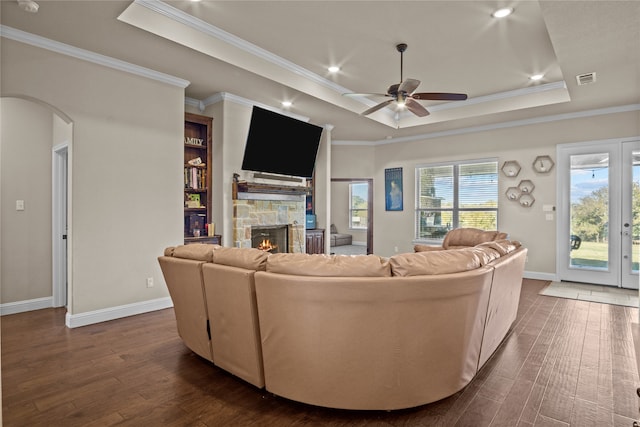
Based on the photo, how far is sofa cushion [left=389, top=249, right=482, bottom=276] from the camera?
6.48 feet

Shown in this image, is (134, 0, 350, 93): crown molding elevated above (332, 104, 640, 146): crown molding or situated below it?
above

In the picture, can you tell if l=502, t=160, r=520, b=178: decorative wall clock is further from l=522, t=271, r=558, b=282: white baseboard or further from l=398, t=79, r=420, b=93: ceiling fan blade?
l=398, t=79, r=420, b=93: ceiling fan blade

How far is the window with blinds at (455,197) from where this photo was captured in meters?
6.61

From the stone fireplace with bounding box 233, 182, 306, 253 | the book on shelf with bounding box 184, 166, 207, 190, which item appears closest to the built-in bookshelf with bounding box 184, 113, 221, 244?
the book on shelf with bounding box 184, 166, 207, 190

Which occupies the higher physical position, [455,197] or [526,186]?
[526,186]

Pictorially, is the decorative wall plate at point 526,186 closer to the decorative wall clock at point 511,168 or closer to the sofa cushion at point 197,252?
the decorative wall clock at point 511,168

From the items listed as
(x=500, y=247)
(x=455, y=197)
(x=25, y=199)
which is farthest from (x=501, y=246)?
(x=25, y=199)

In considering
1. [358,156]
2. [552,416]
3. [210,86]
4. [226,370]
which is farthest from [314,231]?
[552,416]

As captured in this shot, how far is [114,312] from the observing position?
386 cm

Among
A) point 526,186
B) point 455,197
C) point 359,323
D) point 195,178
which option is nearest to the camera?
point 359,323

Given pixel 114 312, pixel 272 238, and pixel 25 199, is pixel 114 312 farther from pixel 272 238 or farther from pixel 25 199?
pixel 272 238

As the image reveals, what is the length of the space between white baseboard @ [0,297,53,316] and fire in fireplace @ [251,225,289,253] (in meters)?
2.78

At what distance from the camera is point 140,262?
4.09 meters

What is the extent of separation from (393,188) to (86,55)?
6.01m
